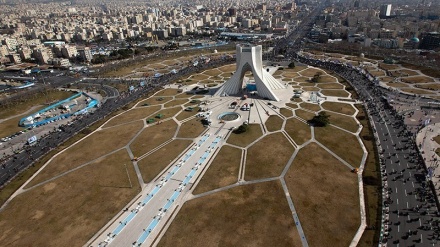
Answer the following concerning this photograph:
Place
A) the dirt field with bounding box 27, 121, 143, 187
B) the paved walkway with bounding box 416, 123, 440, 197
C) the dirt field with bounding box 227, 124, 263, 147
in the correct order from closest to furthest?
the paved walkway with bounding box 416, 123, 440, 197 < the dirt field with bounding box 27, 121, 143, 187 < the dirt field with bounding box 227, 124, 263, 147

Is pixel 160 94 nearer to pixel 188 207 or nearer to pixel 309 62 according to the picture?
pixel 188 207

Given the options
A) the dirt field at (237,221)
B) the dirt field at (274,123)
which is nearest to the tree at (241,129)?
the dirt field at (274,123)

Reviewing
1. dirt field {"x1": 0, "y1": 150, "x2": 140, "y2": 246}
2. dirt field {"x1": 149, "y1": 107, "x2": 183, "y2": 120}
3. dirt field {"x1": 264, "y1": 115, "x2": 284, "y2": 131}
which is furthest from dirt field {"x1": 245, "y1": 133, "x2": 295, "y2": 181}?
dirt field {"x1": 149, "y1": 107, "x2": 183, "y2": 120}

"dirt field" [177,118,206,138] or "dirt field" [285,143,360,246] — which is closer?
"dirt field" [285,143,360,246]

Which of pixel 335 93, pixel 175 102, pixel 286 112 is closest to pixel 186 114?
pixel 175 102

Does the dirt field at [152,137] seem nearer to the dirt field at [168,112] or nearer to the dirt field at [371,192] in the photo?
the dirt field at [168,112]

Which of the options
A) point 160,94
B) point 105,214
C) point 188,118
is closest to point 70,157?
point 105,214

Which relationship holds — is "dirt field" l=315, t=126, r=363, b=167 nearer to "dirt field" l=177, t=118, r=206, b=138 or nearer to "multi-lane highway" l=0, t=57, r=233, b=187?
"dirt field" l=177, t=118, r=206, b=138
